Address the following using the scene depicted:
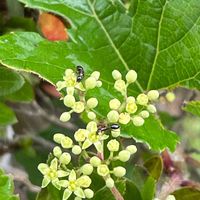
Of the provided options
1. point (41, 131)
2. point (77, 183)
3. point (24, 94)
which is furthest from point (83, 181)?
point (41, 131)

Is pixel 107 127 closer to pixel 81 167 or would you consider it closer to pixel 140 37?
pixel 81 167

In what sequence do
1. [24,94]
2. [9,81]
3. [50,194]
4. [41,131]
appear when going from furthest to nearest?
[41,131] < [24,94] < [9,81] < [50,194]

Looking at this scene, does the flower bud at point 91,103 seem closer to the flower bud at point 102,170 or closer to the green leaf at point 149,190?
the flower bud at point 102,170

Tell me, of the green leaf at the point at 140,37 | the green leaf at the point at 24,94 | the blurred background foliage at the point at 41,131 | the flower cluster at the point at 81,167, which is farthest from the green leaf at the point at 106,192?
the green leaf at the point at 24,94

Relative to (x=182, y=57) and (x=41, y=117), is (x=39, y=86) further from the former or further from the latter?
(x=182, y=57)

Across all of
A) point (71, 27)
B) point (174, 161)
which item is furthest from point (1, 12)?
point (174, 161)

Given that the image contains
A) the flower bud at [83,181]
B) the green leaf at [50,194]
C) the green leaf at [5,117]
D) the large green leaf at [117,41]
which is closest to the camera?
the flower bud at [83,181]
